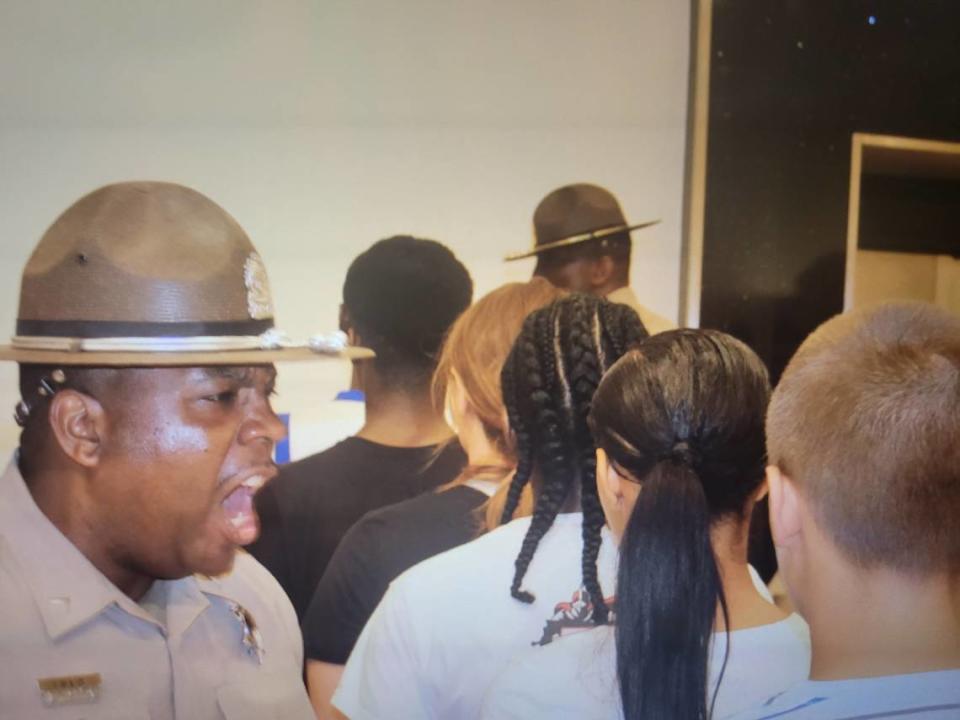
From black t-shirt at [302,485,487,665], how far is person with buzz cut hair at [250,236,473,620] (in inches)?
0.9

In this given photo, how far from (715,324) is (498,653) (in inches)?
30.0

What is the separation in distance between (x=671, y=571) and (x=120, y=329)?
36.0 inches

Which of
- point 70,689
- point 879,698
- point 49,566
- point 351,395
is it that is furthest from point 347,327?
point 879,698

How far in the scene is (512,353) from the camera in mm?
1520

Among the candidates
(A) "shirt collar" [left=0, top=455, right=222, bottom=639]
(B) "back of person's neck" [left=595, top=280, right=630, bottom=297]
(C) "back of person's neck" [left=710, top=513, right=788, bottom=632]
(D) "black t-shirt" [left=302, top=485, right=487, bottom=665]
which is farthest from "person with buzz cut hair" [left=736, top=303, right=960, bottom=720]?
(A) "shirt collar" [left=0, top=455, right=222, bottom=639]

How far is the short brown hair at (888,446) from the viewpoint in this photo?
1279 millimetres

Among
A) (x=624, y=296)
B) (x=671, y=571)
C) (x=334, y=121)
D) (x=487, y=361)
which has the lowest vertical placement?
(x=671, y=571)

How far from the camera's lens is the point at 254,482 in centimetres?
140

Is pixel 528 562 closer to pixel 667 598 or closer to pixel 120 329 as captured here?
pixel 667 598

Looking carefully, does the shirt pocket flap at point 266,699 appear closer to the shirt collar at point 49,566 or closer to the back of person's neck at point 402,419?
the shirt collar at point 49,566

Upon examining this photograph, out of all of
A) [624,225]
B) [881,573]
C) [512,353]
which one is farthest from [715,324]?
[881,573]

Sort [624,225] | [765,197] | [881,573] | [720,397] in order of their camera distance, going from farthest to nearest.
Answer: [765,197] < [624,225] < [720,397] < [881,573]

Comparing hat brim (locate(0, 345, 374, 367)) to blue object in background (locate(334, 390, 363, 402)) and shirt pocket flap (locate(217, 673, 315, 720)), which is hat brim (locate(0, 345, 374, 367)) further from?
shirt pocket flap (locate(217, 673, 315, 720))

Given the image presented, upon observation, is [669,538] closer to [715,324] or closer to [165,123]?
[715,324]
